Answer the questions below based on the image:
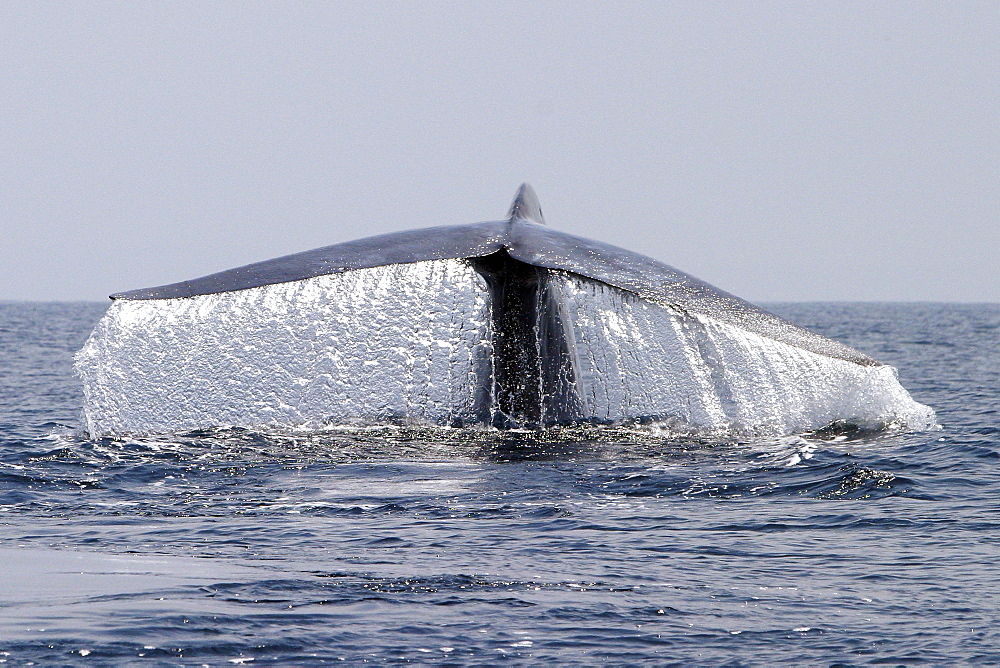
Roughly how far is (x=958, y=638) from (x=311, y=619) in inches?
96.2

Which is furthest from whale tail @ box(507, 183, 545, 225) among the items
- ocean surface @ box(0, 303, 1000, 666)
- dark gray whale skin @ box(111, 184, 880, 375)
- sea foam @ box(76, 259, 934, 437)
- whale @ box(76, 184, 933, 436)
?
ocean surface @ box(0, 303, 1000, 666)

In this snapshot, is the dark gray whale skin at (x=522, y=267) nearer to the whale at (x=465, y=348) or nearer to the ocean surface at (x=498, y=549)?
the whale at (x=465, y=348)

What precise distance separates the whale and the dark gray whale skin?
18mm

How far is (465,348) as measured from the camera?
9.91 metres

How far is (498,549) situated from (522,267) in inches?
147

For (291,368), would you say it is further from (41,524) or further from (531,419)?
(41,524)

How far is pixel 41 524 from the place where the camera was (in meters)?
6.90

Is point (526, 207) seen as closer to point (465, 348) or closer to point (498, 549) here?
point (465, 348)

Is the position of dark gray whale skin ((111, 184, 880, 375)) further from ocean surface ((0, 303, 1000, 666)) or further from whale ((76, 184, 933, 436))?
ocean surface ((0, 303, 1000, 666))

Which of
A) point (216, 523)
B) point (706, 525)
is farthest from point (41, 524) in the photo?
point (706, 525)

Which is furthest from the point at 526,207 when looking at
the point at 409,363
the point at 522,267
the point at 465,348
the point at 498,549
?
the point at 498,549

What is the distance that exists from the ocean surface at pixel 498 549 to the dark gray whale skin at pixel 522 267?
3.24 feet

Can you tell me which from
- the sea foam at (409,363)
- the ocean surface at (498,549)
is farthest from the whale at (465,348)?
the ocean surface at (498,549)

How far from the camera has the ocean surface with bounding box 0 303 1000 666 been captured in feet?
15.5
